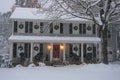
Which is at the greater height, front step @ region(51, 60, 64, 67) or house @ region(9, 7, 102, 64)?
house @ region(9, 7, 102, 64)

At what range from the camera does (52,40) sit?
1038 inches

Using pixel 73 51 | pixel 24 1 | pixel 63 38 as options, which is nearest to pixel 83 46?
pixel 73 51

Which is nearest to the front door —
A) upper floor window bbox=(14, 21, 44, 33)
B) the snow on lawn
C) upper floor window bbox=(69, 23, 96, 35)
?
upper floor window bbox=(69, 23, 96, 35)

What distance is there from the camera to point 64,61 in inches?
1044

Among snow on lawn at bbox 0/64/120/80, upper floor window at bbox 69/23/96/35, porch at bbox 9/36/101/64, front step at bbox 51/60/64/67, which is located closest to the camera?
snow on lawn at bbox 0/64/120/80

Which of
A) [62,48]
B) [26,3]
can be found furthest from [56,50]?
[26,3]

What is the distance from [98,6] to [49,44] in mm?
9177

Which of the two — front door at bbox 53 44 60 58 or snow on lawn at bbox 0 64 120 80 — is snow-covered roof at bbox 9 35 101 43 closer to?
front door at bbox 53 44 60 58

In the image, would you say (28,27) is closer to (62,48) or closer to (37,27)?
(37,27)

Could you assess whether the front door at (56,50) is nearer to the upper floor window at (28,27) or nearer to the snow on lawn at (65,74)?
the upper floor window at (28,27)

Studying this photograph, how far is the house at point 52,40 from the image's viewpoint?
26650 millimetres

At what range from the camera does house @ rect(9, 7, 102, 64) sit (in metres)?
26.6

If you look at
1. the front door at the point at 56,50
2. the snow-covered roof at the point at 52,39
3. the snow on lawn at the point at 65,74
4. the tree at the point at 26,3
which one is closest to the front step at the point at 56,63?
the front door at the point at 56,50

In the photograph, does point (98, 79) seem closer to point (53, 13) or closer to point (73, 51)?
point (53, 13)
